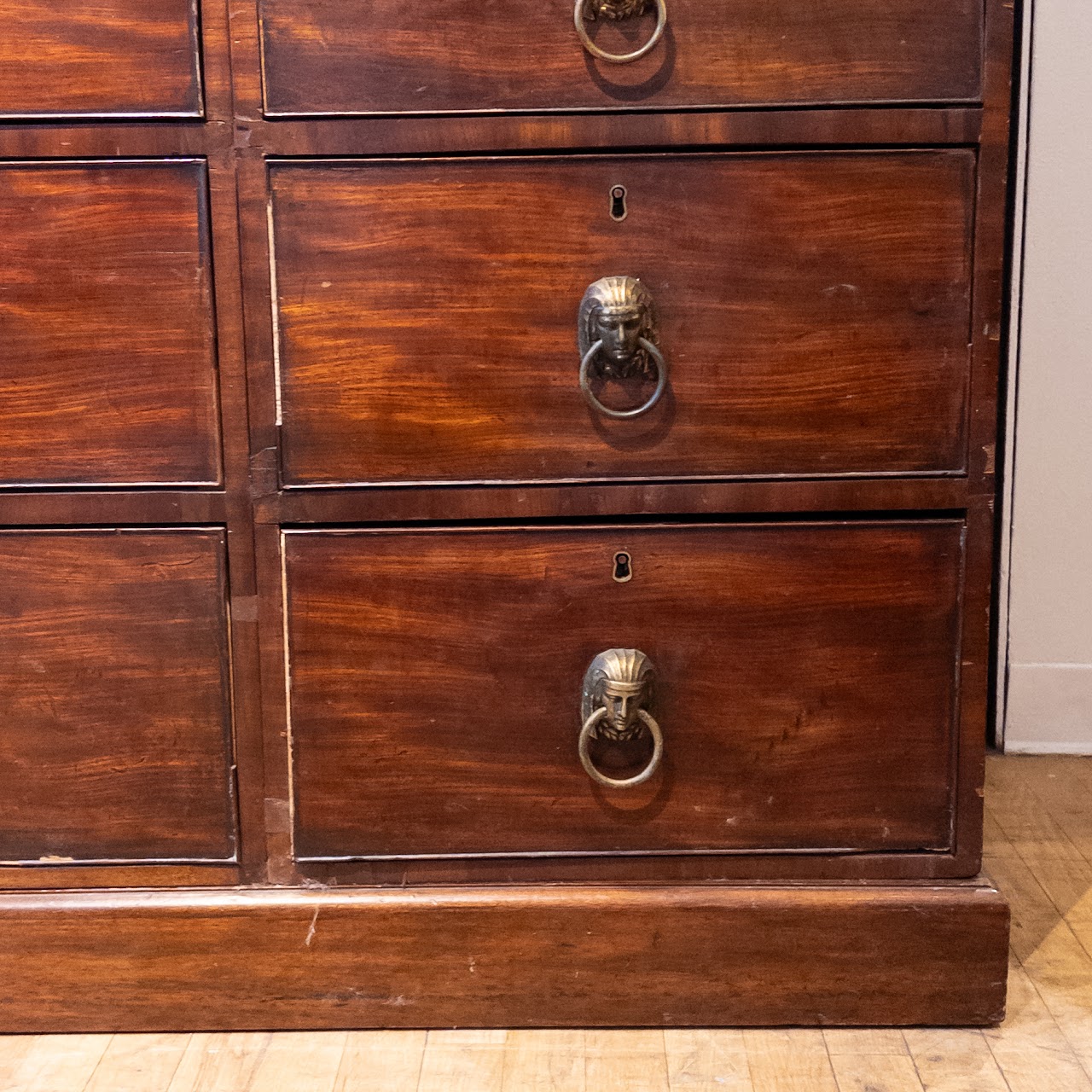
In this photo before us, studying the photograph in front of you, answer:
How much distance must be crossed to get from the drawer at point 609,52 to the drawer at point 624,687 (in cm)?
30

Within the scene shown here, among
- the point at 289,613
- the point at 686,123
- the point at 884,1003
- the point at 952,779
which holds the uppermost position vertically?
the point at 686,123

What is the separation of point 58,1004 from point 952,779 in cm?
71

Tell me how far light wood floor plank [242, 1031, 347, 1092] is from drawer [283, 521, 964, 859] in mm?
144

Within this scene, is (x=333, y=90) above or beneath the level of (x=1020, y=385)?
above

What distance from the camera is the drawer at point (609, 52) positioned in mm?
852

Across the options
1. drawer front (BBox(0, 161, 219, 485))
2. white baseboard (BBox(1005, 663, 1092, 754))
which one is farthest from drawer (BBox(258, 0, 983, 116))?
white baseboard (BBox(1005, 663, 1092, 754))

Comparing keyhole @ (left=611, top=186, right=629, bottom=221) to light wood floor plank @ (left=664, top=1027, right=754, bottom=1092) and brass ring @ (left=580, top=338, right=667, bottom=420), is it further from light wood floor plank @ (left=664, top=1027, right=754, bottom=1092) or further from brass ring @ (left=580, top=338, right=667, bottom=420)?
light wood floor plank @ (left=664, top=1027, right=754, bottom=1092)

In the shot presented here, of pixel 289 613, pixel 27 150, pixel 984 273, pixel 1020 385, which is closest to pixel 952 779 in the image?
pixel 984 273

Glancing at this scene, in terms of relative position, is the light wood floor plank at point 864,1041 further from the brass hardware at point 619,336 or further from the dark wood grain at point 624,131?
the dark wood grain at point 624,131

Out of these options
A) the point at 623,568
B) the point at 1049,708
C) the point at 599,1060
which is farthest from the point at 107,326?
the point at 1049,708

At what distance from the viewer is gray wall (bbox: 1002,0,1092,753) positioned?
1.37m

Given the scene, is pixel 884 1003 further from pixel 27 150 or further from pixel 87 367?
pixel 27 150

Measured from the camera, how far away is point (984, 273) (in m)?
0.89

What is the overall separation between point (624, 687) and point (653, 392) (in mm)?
215
